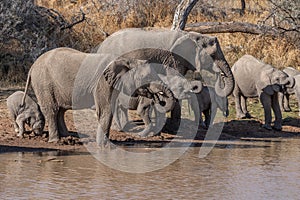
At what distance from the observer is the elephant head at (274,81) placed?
15.4 meters

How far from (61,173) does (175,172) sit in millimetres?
1503

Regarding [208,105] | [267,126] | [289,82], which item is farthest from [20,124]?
[289,82]

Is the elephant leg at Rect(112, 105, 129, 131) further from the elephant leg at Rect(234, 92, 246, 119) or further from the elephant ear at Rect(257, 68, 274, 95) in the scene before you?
the elephant ear at Rect(257, 68, 274, 95)

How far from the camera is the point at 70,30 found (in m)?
19.1

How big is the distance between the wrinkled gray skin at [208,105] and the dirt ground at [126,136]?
319 mm

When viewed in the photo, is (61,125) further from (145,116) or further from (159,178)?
(159,178)

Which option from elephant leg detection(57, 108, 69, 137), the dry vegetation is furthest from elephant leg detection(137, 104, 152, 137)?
the dry vegetation

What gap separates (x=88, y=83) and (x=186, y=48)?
253cm

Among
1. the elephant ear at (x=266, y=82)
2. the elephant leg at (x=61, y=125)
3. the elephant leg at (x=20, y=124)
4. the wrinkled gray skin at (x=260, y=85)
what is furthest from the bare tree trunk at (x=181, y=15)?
the elephant leg at (x=20, y=124)

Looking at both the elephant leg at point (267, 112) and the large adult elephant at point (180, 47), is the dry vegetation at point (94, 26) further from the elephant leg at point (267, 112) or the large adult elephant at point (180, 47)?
the elephant leg at point (267, 112)

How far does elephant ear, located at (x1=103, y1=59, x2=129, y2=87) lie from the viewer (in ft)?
38.9

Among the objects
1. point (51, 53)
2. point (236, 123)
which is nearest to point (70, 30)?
point (236, 123)

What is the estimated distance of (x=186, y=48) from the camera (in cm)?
1396

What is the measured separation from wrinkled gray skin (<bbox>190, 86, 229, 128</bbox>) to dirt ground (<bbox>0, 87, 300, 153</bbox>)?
Answer: 1.05ft
